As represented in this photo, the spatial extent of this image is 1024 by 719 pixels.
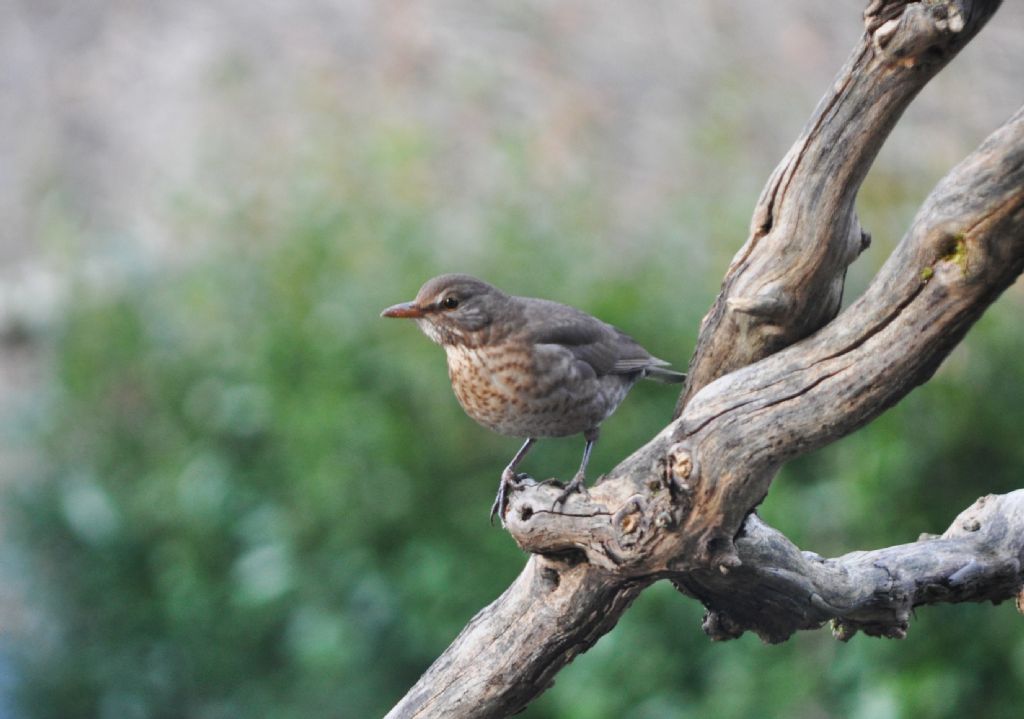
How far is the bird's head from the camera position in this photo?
166 inches

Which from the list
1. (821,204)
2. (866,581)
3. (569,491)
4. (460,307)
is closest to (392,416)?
(460,307)

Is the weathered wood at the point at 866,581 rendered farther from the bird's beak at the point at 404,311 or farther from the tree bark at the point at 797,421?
the bird's beak at the point at 404,311

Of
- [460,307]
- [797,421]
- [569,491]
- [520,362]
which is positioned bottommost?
[797,421]

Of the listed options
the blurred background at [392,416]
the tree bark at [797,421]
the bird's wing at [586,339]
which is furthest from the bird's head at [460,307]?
the blurred background at [392,416]

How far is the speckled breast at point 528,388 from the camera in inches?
161

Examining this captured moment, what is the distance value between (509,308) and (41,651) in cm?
335

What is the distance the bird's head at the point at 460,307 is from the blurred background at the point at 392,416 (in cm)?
129

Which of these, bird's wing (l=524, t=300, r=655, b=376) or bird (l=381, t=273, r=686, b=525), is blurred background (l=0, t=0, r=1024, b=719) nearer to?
bird's wing (l=524, t=300, r=655, b=376)

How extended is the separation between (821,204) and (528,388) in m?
1.21

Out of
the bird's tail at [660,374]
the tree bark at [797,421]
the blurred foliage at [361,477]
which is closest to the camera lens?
the tree bark at [797,421]

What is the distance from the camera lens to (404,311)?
4.15 meters

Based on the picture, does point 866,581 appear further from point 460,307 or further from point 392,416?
point 392,416

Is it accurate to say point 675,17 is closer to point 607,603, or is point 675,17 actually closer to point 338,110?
point 338,110

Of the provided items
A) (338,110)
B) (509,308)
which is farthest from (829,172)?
(338,110)
